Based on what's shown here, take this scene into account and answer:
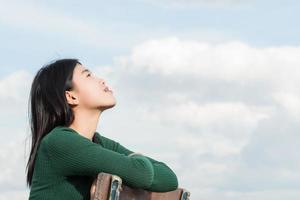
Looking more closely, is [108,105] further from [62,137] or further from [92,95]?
[62,137]

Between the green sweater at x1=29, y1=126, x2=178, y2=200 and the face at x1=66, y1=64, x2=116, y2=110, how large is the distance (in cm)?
25

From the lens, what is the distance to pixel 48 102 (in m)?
4.36

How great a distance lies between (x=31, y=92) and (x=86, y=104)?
43 centimetres

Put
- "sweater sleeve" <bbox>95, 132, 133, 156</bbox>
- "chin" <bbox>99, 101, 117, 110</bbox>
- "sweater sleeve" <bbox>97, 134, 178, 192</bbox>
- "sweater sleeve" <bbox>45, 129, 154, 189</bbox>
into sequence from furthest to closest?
"sweater sleeve" <bbox>95, 132, 133, 156</bbox>
"chin" <bbox>99, 101, 117, 110</bbox>
"sweater sleeve" <bbox>97, 134, 178, 192</bbox>
"sweater sleeve" <bbox>45, 129, 154, 189</bbox>

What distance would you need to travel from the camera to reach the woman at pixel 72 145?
402cm

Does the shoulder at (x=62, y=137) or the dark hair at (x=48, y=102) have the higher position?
the dark hair at (x=48, y=102)

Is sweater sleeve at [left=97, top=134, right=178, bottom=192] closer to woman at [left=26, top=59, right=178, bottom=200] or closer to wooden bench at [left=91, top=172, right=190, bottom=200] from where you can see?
woman at [left=26, top=59, right=178, bottom=200]

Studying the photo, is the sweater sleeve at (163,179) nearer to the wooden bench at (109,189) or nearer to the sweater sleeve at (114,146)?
the wooden bench at (109,189)

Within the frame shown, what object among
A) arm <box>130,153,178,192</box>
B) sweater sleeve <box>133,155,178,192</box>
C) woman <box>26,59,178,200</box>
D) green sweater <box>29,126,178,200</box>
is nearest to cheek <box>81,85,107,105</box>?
woman <box>26,59,178,200</box>

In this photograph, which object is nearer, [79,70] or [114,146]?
[79,70]

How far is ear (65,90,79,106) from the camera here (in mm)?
4363

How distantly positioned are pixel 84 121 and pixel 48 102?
28cm

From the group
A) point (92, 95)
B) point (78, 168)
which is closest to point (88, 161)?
point (78, 168)

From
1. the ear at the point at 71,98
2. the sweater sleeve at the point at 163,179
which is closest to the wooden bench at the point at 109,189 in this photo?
the sweater sleeve at the point at 163,179
